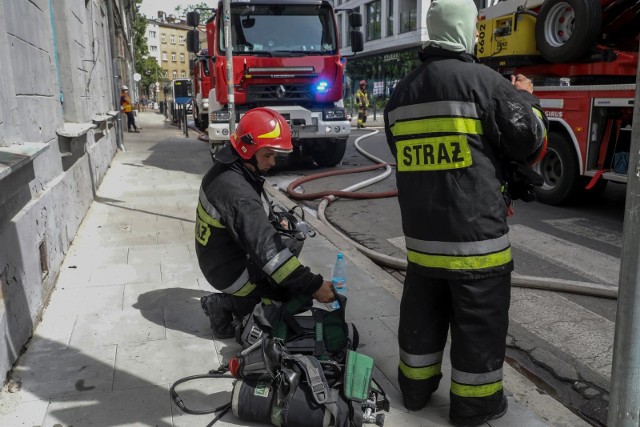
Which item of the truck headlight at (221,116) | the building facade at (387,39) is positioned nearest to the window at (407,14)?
the building facade at (387,39)

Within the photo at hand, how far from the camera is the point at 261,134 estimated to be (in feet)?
10.2

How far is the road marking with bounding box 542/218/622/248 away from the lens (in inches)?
221

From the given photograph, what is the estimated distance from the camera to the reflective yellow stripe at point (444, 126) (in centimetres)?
232

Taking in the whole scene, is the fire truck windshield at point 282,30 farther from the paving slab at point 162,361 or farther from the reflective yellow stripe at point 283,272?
the reflective yellow stripe at point 283,272

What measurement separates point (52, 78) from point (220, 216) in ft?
10.2

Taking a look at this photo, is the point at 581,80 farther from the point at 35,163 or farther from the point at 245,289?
the point at 35,163

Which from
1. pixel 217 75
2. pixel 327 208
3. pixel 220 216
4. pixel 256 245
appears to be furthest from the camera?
pixel 217 75

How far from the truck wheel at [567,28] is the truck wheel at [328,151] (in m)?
4.41

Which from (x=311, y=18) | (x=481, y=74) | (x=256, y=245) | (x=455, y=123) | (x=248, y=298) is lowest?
(x=248, y=298)

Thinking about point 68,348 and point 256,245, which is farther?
point 68,348

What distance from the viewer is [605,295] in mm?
4074

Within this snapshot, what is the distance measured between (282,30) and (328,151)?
A: 8.19ft

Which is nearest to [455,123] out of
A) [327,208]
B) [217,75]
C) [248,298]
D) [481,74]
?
[481,74]

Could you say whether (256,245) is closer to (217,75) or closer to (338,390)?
(338,390)
